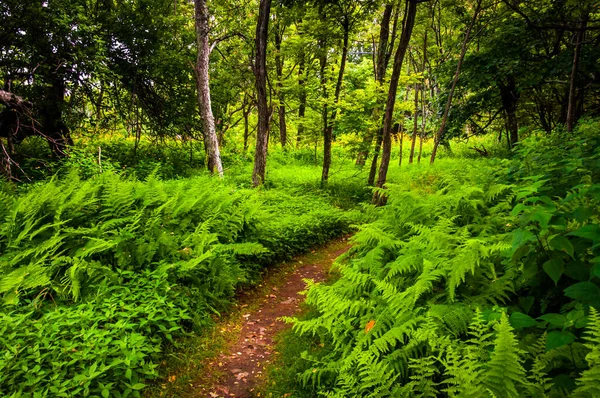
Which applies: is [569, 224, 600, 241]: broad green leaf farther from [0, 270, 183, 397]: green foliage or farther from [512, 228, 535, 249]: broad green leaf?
[0, 270, 183, 397]: green foliage

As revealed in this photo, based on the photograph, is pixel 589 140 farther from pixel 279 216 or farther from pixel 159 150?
pixel 159 150

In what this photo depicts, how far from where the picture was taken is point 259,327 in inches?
207

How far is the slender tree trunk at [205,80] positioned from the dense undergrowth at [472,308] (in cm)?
781

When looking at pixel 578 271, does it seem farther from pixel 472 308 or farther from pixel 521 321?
pixel 472 308

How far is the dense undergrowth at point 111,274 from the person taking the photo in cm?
337

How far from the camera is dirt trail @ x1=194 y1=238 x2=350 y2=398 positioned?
4051 millimetres

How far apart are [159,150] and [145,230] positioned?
985 centimetres

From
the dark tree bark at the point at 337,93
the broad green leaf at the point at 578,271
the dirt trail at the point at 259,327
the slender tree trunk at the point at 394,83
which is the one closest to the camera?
the broad green leaf at the point at 578,271

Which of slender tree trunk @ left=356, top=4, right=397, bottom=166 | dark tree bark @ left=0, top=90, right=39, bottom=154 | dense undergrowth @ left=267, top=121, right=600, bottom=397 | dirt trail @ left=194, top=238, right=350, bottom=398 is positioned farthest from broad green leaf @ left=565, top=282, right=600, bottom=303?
dark tree bark @ left=0, top=90, right=39, bottom=154

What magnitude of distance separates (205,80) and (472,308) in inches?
430

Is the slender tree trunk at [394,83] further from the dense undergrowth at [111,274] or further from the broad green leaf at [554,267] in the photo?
the broad green leaf at [554,267]

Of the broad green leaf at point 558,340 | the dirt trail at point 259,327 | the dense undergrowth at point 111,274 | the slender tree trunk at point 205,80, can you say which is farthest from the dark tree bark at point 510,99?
the broad green leaf at point 558,340

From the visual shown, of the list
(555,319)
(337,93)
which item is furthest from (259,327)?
(337,93)

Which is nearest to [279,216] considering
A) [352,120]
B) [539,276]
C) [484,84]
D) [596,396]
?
[352,120]
